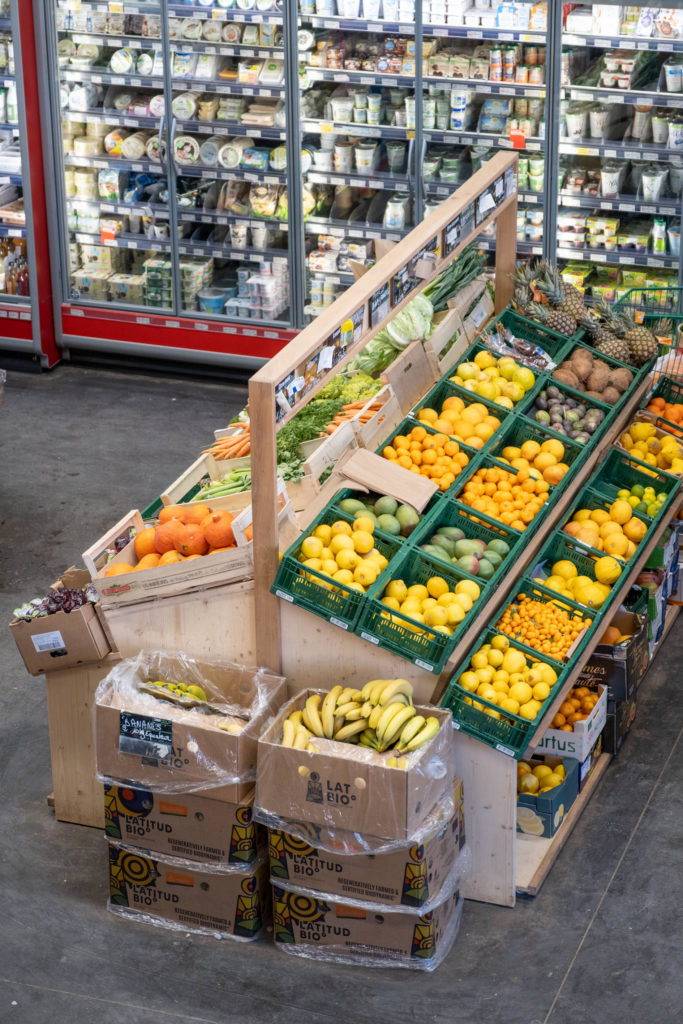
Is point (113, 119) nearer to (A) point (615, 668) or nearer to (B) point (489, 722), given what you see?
(A) point (615, 668)

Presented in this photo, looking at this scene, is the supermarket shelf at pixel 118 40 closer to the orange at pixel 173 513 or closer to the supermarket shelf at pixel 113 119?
the supermarket shelf at pixel 113 119

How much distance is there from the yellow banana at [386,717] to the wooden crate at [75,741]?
1129mm

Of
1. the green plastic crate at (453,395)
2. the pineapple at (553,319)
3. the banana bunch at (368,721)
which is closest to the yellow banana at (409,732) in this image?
the banana bunch at (368,721)

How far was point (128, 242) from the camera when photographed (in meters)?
9.65

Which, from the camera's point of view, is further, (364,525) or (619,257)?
(619,257)

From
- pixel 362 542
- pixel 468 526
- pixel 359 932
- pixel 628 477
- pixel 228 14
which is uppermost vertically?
pixel 228 14

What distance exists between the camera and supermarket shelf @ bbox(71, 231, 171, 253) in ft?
31.3

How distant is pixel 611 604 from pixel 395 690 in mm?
1129

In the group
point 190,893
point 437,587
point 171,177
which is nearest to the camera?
point 190,893

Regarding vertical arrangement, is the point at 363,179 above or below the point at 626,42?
below

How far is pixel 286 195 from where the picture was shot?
914 centimetres

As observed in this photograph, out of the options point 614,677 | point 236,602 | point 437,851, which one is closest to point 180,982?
point 437,851

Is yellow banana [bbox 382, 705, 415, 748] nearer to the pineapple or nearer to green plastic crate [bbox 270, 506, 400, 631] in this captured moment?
green plastic crate [bbox 270, 506, 400, 631]

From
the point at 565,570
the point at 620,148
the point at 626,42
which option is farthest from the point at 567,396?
the point at 626,42
